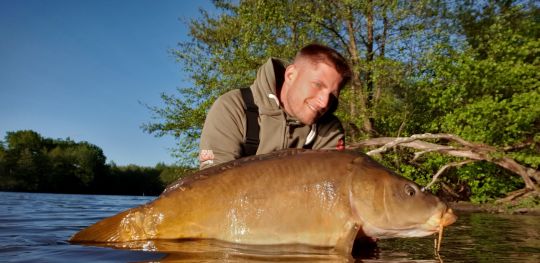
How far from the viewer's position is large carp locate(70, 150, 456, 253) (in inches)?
107

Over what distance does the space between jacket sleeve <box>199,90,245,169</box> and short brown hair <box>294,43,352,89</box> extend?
711mm

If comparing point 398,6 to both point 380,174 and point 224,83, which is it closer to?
point 224,83

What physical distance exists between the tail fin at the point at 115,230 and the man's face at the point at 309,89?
1615mm

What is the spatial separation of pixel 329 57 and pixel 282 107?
62cm

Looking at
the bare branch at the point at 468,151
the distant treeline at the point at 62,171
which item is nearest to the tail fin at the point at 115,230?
the bare branch at the point at 468,151

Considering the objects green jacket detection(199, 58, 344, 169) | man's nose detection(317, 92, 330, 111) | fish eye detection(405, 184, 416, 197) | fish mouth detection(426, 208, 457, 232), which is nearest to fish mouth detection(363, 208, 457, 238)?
fish mouth detection(426, 208, 457, 232)

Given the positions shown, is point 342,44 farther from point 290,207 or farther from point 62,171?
point 62,171

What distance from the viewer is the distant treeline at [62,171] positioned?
51.6m

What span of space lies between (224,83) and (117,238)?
593 inches

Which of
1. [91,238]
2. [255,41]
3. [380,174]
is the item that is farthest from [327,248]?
[255,41]

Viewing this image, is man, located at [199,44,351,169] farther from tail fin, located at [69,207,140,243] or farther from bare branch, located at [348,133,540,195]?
bare branch, located at [348,133,540,195]

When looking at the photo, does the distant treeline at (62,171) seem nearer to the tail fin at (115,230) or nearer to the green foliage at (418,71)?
the green foliage at (418,71)

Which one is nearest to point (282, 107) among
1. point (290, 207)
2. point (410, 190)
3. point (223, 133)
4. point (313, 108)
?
point (313, 108)

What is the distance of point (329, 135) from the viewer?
4309mm
